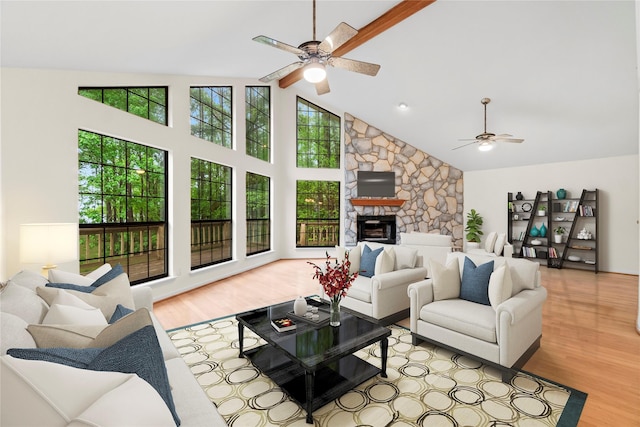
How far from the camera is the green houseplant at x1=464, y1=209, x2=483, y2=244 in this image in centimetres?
784

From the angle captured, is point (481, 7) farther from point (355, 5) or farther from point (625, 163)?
point (625, 163)

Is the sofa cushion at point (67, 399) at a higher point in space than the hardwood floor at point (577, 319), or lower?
higher

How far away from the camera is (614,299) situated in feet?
14.1

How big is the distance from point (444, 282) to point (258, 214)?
16.3ft

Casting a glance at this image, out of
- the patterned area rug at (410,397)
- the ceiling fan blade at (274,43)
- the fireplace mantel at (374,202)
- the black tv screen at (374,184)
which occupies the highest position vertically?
the ceiling fan blade at (274,43)

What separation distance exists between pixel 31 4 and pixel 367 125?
7.10 meters

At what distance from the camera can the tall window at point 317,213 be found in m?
8.04

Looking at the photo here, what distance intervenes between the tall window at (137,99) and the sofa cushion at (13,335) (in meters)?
3.23

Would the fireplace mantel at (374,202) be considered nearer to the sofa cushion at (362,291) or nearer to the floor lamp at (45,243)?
the sofa cushion at (362,291)

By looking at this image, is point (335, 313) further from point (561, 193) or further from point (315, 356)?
point (561, 193)

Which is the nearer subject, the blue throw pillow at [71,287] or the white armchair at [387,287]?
the blue throw pillow at [71,287]

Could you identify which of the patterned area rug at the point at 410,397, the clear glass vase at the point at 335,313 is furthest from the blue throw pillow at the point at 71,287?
the clear glass vase at the point at 335,313

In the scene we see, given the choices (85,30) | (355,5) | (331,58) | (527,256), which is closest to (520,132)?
(527,256)

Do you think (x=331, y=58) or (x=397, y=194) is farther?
(x=397, y=194)
